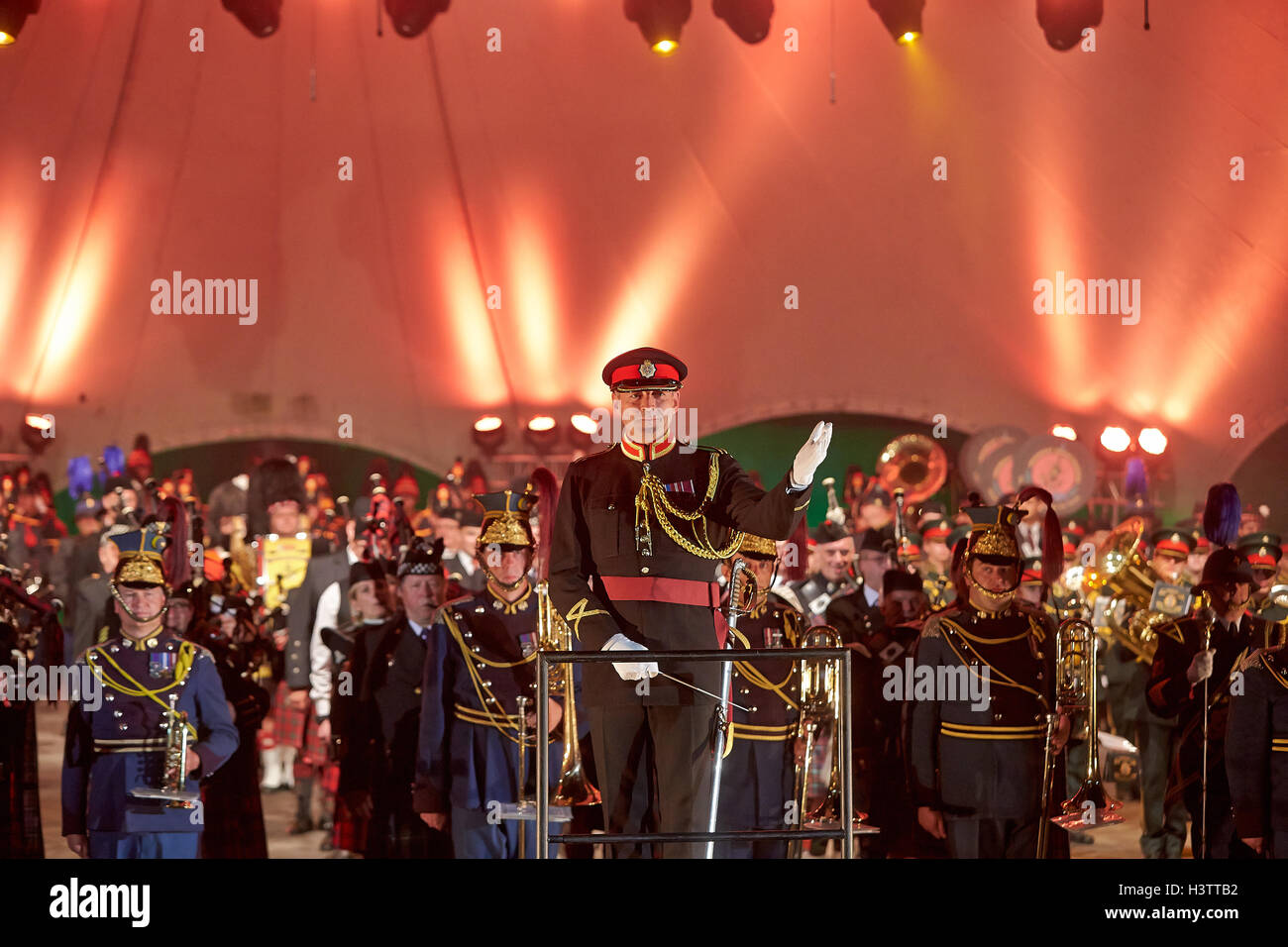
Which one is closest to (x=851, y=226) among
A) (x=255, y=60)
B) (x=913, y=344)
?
(x=913, y=344)

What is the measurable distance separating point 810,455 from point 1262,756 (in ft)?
7.69

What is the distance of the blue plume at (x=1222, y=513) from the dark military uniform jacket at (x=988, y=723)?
1.11 meters

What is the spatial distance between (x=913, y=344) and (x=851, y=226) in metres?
0.69

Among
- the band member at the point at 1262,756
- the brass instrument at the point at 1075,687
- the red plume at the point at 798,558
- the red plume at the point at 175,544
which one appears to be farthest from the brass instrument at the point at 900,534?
the red plume at the point at 175,544

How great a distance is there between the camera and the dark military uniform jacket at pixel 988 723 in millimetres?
5301

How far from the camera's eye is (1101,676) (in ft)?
23.3

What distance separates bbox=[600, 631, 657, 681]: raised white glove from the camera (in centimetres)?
376

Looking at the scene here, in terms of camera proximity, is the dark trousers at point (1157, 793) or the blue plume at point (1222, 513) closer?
the blue plume at point (1222, 513)

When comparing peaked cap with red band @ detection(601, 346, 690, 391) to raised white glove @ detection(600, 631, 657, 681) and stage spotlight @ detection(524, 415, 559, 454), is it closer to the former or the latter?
raised white glove @ detection(600, 631, 657, 681)

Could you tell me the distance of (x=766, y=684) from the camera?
5.88 meters

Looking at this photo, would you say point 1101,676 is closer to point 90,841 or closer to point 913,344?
point 913,344

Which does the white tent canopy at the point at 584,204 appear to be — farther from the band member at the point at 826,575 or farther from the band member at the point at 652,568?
the band member at the point at 652,568

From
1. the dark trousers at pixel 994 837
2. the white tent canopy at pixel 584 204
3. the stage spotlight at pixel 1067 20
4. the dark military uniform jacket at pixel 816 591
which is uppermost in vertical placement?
the stage spotlight at pixel 1067 20

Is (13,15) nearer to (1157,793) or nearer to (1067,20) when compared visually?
(1067,20)
